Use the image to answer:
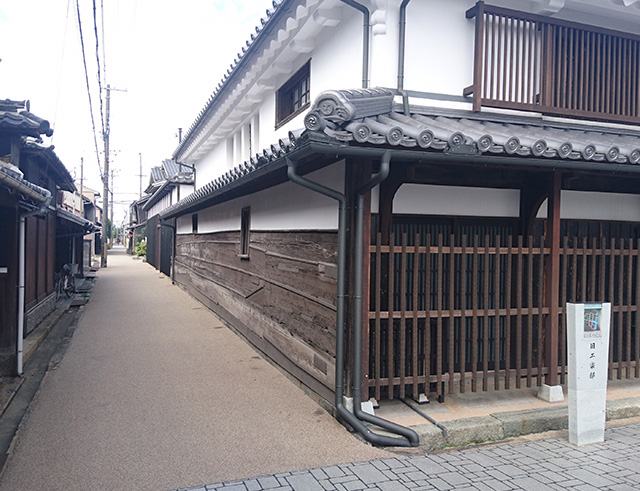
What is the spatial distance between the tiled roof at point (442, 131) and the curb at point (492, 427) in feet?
8.33

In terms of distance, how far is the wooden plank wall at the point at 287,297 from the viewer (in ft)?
18.8

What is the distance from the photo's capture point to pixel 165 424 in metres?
5.31

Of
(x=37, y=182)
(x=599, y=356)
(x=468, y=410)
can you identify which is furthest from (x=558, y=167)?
(x=37, y=182)

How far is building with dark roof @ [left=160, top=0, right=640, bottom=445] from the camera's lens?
4957mm

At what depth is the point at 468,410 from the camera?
5.30 m

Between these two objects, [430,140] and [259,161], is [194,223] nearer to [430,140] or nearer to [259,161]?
[259,161]

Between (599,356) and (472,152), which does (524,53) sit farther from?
(599,356)

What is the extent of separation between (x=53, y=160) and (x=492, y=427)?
9.96 metres

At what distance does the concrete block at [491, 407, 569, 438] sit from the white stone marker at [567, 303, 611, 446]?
12.6 inches

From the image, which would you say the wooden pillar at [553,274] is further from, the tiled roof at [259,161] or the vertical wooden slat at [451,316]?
the tiled roof at [259,161]

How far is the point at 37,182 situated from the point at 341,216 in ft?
28.3

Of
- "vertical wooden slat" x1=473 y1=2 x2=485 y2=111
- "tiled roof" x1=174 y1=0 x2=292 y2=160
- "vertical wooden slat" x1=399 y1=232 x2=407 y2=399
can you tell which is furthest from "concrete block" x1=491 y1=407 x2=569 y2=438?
"tiled roof" x1=174 y1=0 x2=292 y2=160

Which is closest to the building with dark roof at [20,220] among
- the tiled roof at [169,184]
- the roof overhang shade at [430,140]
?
the roof overhang shade at [430,140]

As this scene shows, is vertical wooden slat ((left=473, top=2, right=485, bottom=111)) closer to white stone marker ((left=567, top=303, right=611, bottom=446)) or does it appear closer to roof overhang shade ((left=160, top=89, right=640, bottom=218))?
roof overhang shade ((left=160, top=89, right=640, bottom=218))
